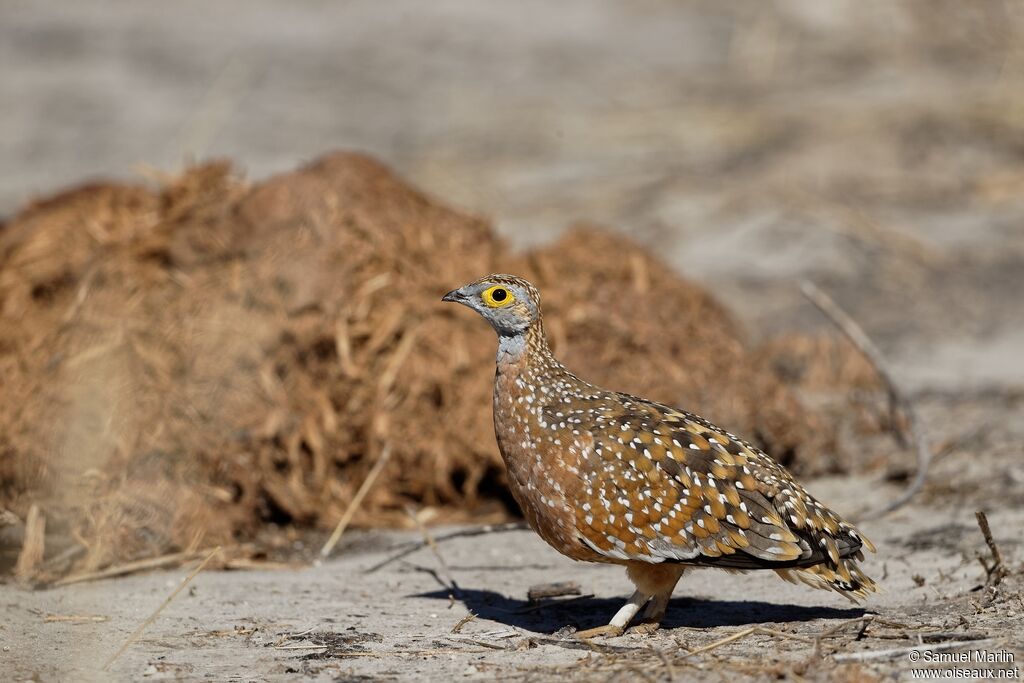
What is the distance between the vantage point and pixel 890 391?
32.7 ft

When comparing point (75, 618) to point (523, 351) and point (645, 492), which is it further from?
point (645, 492)

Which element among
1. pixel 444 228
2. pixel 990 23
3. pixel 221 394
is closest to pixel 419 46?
pixel 990 23

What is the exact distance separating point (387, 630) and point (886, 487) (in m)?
4.31

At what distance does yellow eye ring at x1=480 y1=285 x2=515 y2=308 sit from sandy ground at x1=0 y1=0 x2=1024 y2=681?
159 centimetres

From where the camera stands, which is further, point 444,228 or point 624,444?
point 444,228

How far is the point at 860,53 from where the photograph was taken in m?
23.4

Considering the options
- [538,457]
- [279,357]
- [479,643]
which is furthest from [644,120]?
[479,643]

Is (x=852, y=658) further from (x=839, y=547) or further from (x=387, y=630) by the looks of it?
(x=387, y=630)

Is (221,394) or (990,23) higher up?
(990,23)

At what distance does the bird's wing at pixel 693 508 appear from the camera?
19.6 ft

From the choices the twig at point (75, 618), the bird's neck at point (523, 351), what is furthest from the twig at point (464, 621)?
the twig at point (75, 618)

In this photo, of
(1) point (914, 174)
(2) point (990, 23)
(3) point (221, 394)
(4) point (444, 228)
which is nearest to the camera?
(3) point (221, 394)

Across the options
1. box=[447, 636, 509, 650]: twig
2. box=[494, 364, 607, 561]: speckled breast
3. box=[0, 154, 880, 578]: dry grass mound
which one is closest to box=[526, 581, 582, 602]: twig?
box=[494, 364, 607, 561]: speckled breast

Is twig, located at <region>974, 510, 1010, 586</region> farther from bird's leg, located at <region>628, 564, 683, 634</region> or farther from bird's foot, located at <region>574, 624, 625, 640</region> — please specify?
bird's foot, located at <region>574, 624, 625, 640</region>
